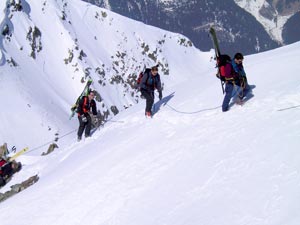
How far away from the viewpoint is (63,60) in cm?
10569

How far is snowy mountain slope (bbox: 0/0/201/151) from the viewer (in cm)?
7475

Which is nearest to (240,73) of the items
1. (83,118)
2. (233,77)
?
(233,77)

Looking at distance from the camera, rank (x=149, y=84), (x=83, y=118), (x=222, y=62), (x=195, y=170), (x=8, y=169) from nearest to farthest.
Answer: (x=195, y=170) → (x=222, y=62) → (x=149, y=84) → (x=83, y=118) → (x=8, y=169)

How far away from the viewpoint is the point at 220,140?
10.6m

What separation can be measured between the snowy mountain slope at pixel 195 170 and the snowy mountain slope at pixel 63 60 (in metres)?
56.2

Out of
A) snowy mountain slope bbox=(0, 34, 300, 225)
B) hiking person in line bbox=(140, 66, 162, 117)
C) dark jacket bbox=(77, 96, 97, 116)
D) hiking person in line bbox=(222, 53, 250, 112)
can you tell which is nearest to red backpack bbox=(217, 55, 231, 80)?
hiking person in line bbox=(222, 53, 250, 112)

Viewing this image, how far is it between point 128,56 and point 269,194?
4816 inches

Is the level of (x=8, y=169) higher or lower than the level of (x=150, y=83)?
lower

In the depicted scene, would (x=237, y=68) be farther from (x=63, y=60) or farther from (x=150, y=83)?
(x=63, y=60)

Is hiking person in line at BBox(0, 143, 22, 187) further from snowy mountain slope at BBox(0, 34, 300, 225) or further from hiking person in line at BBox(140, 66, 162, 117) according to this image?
hiking person in line at BBox(140, 66, 162, 117)

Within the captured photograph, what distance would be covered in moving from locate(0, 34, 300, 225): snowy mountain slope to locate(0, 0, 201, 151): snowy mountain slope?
56.2 m

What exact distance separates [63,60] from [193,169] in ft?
328

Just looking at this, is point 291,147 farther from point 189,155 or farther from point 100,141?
point 100,141

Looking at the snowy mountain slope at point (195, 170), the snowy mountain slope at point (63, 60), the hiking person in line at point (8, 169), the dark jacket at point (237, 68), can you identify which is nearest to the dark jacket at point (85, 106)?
the snowy mountain slope at point (195, 170)
